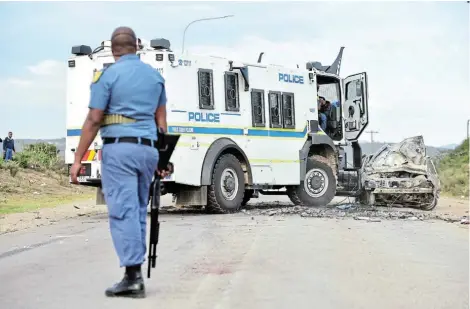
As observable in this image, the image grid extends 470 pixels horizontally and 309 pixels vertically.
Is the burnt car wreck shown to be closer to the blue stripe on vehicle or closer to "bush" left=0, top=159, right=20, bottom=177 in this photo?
the blue stripe on vehicle

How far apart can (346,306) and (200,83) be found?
30.2ft

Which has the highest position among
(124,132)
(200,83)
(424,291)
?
(200,83)

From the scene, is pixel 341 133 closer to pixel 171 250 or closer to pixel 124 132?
pixel 171 250

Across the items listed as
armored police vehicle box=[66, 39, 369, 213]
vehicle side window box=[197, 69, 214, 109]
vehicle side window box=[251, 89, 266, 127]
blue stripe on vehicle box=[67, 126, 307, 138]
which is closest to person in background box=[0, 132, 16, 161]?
armored police vehicle box=[66, 39, 369, 213]

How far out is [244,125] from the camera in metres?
15.8

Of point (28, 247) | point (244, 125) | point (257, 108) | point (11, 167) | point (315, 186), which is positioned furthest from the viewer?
point (11, 167)

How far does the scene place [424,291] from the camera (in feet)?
22.0

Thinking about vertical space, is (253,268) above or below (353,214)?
below

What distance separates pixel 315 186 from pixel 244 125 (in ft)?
9.24

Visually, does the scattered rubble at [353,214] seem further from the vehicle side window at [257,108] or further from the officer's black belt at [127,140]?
the officer's black belt at [127,140]

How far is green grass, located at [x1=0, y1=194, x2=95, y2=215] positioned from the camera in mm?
18188

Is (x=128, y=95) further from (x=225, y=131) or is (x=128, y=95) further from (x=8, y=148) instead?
(x=8, y=148)

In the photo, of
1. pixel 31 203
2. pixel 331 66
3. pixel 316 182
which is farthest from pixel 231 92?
pixel 31 203

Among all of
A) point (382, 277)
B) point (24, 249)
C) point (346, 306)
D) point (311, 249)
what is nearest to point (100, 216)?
point (24, 249)
